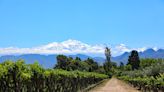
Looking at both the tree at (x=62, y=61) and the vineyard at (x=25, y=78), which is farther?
the tree at (x=62, y=61)

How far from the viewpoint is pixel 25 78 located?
984 inches

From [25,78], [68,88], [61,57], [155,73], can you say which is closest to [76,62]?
[61,57]

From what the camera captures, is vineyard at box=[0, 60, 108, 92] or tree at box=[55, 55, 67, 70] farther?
tree at box=[55, 55, 67, 70]

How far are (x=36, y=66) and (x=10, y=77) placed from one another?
640 centimetres

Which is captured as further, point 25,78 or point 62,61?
point 62,61

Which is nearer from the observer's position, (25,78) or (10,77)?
(10,77)

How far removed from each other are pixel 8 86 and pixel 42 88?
9.15 metres

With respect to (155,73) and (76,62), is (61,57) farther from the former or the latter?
(155,73)

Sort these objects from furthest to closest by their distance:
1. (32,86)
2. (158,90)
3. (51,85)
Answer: (158,90)
(51,85)
(32,86)

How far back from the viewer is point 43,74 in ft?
102

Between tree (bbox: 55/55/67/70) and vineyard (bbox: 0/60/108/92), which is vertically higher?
tree (bbox: 55/55/67/70)

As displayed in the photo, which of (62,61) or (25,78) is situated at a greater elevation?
(62,61)

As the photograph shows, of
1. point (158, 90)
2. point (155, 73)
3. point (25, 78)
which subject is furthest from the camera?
point (155, 73)

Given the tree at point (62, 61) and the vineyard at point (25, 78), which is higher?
the tree at point (62, 61)
